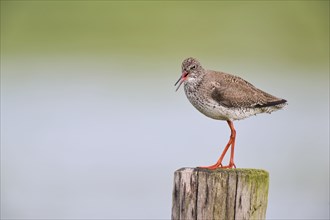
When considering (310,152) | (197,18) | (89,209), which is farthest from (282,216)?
(197,18)

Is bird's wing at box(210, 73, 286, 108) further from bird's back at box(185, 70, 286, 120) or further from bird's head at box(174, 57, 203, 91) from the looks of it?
bird's head at box(174, 57, 203, 91)

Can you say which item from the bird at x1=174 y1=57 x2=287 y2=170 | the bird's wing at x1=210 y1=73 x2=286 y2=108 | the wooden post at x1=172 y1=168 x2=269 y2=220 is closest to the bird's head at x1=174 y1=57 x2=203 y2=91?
the bird at x1=174 y1=57 x2=287 y2=170

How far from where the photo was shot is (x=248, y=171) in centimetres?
508

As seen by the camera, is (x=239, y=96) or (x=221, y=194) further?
(x=239, y=96)

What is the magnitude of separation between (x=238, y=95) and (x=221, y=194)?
146cm

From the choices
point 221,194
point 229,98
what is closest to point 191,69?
point 229,98

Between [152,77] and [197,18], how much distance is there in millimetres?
1189

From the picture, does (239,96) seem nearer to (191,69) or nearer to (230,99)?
(230,99)

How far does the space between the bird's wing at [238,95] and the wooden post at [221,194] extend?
1306 mm

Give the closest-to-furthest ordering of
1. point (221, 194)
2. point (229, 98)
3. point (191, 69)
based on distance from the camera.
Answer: point (221, 194) < point (229, 98) < point (191, 69)

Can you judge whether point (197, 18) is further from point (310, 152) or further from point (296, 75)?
point (310, 152)

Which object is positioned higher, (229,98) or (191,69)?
(191,69)

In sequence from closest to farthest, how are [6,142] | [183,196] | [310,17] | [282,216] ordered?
[183,196] < [282,216] < [6,142] < [310,17]

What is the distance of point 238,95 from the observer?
20.7ft
